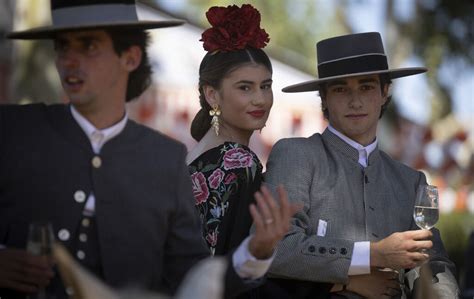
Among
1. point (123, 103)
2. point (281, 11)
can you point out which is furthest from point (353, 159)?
point (281, 11)

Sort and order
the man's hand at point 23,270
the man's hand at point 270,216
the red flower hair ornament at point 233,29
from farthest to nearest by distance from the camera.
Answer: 1. the red flower hair ornament at point 233,29
2. the man's hand at point 270,216
3. the man's hand at point 23,270

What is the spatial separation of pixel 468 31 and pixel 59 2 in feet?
74.3

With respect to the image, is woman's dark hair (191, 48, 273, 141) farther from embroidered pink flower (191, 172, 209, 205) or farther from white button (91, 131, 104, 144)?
white button (91, 131, 104, 144)

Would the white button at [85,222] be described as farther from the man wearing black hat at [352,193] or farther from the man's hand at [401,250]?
the man's hand at [401,250]

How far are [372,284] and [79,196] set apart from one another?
6.11 feet

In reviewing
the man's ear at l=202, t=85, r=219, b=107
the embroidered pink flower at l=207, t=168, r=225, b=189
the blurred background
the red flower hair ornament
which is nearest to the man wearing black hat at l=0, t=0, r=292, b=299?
the embroidered pink flower at l=207, t=168, r=225, b=189

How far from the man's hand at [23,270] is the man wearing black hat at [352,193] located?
1.72 metres

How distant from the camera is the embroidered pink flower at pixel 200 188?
6145 mm

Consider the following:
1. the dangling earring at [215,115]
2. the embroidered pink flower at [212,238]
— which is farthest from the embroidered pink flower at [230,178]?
the dangling earring at [215,115]

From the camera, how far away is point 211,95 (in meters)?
6.53

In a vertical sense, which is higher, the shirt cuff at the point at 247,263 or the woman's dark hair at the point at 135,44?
the woman's dark hair at the point at 135,44

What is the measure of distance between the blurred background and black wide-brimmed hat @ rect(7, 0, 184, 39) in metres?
9.21

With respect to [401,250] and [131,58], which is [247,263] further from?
[401,250]

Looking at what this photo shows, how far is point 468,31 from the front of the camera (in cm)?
2672
